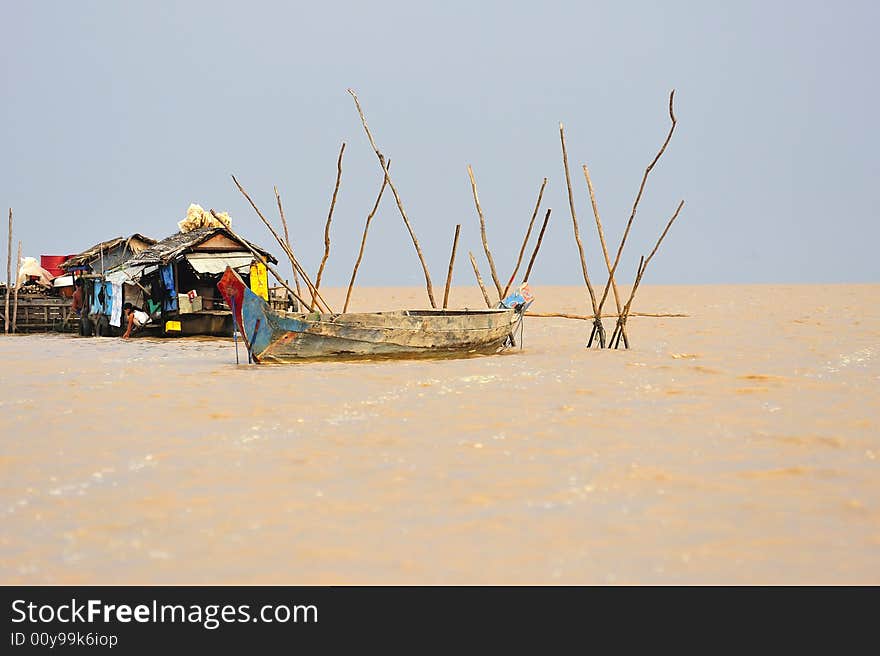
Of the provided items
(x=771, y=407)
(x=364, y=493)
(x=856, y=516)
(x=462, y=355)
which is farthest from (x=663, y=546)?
(x=462, y=355)

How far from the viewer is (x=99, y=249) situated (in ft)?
66.5

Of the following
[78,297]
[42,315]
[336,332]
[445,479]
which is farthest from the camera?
[42,315]

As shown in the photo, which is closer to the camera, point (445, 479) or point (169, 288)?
point (445, 479)

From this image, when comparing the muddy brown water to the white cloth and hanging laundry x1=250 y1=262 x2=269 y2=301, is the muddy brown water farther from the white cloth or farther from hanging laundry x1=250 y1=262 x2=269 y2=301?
the white cloth

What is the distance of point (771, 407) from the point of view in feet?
18.8

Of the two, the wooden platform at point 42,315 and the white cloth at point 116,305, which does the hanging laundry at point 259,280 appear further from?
the wooden platform at point 42,315

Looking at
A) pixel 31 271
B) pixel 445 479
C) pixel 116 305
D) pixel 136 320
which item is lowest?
pixel 445 479

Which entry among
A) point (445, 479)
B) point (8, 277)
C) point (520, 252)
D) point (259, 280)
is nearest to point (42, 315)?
point (8, 277)

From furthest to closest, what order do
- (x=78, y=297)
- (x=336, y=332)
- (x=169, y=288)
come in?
(x=78, y=297) < (x=169, y=288) < (x=336, y=332)

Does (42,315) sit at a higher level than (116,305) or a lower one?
lower

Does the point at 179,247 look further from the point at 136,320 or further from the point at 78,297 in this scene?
the point at 78,297

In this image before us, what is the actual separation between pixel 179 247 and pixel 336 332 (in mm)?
7538

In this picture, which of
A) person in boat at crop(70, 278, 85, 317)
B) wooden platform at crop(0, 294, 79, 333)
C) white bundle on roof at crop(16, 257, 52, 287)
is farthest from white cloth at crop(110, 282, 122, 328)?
white bundle on roof at crop(16, 257, 52, 287)
